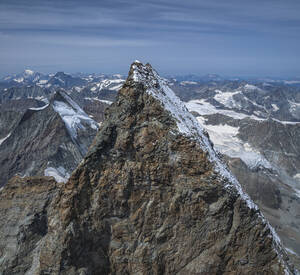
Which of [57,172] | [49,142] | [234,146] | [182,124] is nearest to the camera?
[182,124]

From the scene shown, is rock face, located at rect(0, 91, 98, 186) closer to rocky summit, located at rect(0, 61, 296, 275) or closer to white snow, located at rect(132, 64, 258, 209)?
rocky summit, located at rect(0, 61, 296, 275)

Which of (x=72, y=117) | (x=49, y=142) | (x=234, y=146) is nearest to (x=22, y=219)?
(x=49, y=142)

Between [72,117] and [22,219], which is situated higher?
[22,219]

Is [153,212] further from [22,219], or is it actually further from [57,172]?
[57,172]

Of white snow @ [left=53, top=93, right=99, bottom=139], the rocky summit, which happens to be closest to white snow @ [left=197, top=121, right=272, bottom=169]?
white snow @ [left=53, top=93, right=99, bottom=139]

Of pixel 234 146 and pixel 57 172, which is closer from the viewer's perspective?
pixel 57 172

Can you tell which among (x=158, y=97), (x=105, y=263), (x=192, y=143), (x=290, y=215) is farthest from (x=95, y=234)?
(x=290, y=215)
